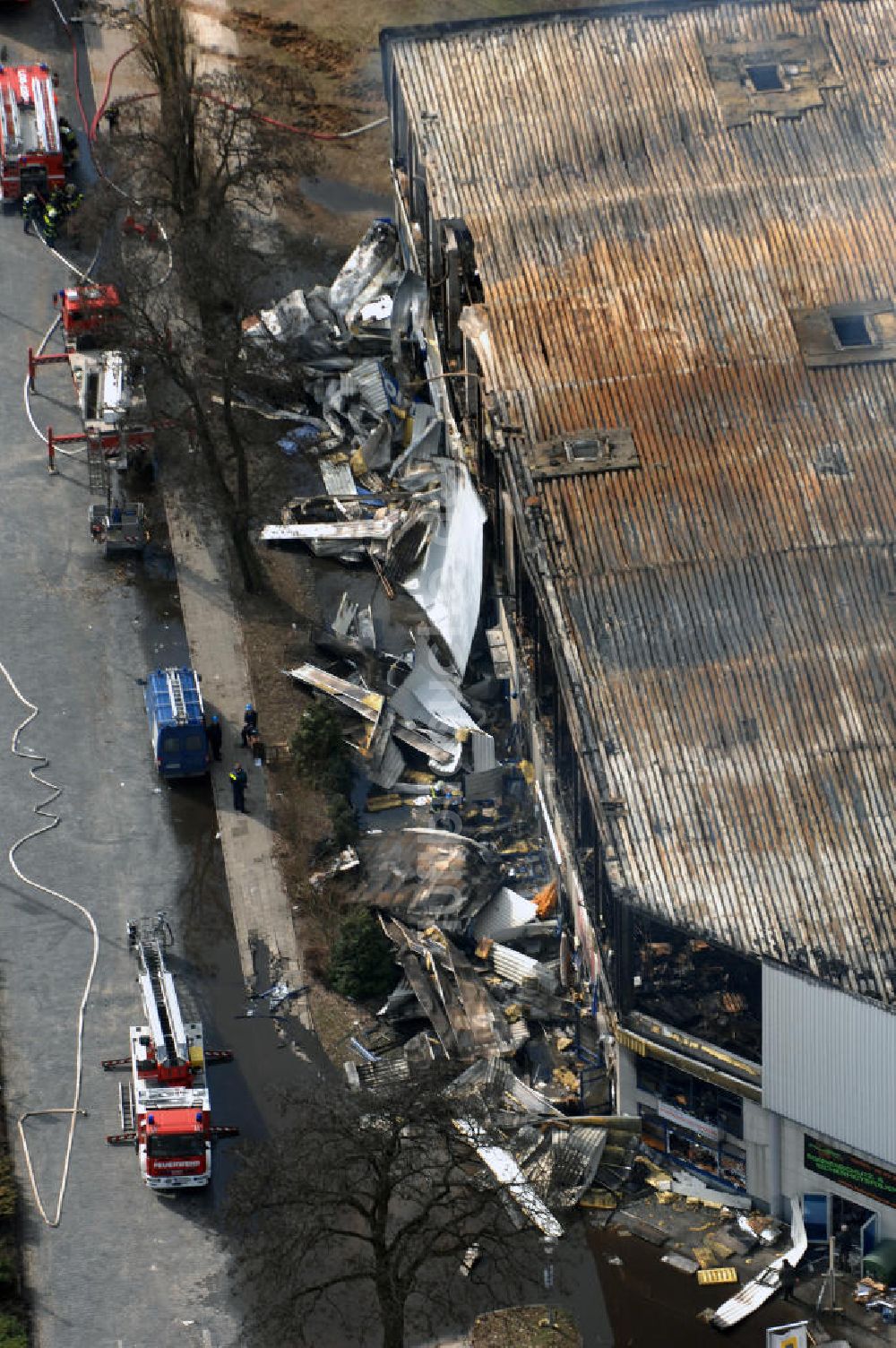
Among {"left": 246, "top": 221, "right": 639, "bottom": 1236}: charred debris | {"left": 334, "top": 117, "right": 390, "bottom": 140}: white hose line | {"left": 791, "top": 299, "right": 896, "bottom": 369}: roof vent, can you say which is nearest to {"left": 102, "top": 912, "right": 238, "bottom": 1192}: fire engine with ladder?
{"left": 246, "top": 221, "right": 639, "bottom": 1236}: charred debris

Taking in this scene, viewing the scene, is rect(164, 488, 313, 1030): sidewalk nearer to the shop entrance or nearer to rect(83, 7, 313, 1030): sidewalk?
rect(83, 7, 313, 1030): sidewalk

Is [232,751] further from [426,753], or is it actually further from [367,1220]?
[367,1220]

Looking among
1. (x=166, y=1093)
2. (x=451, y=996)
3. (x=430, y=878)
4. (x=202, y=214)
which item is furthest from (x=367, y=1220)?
(x=202, y=214)

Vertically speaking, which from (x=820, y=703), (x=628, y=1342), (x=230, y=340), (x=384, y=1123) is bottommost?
(x=628, y=1342)

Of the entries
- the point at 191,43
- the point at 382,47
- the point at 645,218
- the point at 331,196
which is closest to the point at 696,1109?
the point at 645,218

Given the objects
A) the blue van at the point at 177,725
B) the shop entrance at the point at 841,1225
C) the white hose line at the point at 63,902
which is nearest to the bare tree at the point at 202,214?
the blue van at the point at 177,725

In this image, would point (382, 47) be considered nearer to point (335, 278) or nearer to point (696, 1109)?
point (335, 278)

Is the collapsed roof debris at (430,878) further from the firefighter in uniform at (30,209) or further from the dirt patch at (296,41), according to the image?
the dirt patch at (296,41)
